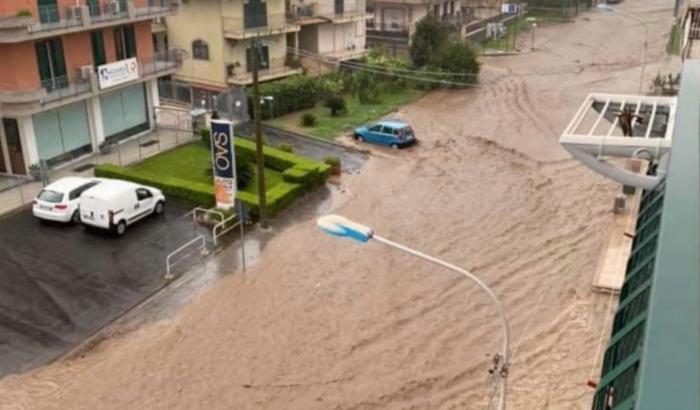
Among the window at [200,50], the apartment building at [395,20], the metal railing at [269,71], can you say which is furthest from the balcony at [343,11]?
the window at [200,50]

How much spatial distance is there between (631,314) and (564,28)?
236 feet

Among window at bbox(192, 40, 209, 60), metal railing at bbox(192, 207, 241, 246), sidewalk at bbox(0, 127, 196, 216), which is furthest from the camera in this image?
window at bbox(192, 40, 209, 60)

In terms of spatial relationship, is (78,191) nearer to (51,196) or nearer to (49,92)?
(51,196)

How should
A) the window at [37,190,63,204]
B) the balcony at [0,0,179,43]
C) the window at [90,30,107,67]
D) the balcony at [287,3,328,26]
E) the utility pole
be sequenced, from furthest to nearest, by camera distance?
1. the balcony at [287,3,328,26]
2. the window at [90,30,107,67]
3. the balcony at [0,0,179,43]
4. the window at [37,190,63,204]
5. the utility pole

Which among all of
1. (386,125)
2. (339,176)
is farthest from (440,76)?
(339,176)

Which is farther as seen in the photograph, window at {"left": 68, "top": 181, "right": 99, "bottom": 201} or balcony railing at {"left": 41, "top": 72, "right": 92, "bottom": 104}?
balcony railing at {"left": 41, "top": 72, "right": 92, "bottom": 104}

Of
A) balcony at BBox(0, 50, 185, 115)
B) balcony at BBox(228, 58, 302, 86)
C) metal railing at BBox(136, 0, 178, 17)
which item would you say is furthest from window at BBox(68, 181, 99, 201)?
balcony at BBox(228, 58, 302, 86)

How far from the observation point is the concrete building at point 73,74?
2680 cm

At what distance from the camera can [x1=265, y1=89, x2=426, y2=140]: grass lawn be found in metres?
36.3

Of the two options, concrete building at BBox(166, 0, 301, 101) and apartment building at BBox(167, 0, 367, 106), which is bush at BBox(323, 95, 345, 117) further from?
concrete building at BBox(166, 0, 301, 101)

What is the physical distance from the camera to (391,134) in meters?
33.9

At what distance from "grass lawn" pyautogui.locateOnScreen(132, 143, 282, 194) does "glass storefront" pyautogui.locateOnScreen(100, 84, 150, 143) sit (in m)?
2.90

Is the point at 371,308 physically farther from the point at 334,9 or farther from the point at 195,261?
the point at 334,9

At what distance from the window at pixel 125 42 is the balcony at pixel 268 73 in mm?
9101
